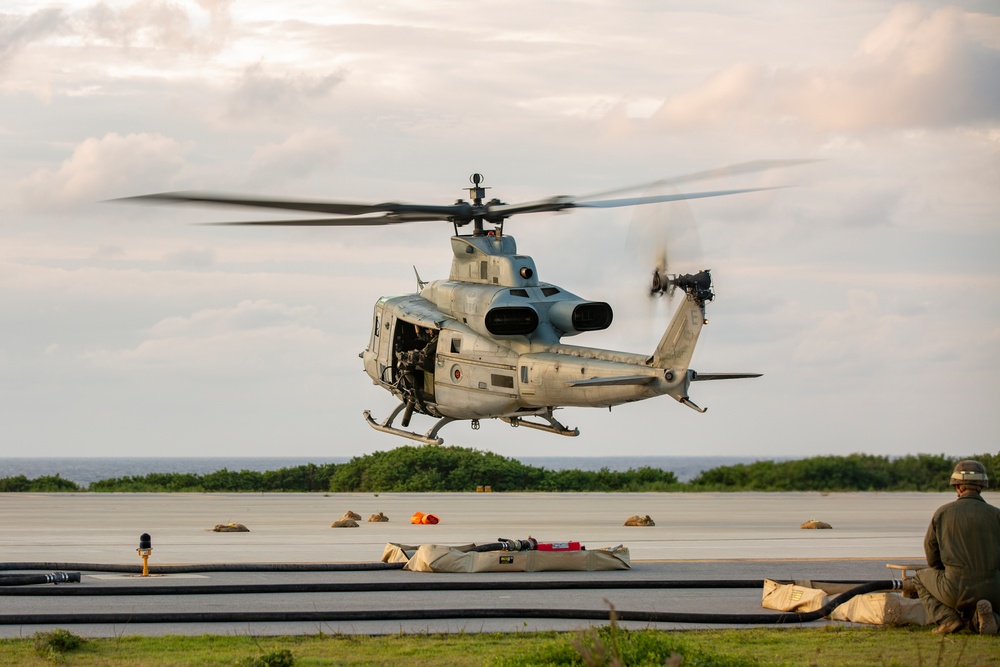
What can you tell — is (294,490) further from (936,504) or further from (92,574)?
(92,574)

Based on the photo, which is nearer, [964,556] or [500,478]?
[964,556]

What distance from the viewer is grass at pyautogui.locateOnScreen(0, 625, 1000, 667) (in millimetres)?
10781

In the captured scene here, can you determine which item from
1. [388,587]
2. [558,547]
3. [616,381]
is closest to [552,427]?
[616,381]

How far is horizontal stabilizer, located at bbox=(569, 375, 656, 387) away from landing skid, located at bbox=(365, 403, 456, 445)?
230 inches

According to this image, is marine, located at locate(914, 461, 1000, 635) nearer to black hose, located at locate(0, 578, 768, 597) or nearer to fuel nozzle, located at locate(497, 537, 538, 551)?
black hose, located at locate(0, 578, 768, 597)

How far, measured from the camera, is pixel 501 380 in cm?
3084

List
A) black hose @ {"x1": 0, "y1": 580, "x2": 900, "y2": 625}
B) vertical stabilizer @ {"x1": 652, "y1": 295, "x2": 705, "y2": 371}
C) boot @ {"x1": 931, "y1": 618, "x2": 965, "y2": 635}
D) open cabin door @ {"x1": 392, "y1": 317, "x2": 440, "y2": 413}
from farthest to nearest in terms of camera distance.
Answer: open cabin door @ {"x1": 392, "y1": 317, "x2": 440, "y2": 413}, vertical stabilizer @ {"x1": 652, "y1": 295, "x2": 705, "y2": 371}, black hose @ {"x1": 0, "y1": 580, "x2": 900, "y2": 625}, boot @ {"x1": 931, "y1": 618, "x2": 965, "y2": 635}

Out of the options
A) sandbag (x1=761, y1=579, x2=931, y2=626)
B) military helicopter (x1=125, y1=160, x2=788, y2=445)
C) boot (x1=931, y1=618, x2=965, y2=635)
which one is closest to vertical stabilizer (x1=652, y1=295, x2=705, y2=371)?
military helicopter (x1=125, y1=160, x2=788, y2=445)

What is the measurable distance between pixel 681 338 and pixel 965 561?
13600 millimetres

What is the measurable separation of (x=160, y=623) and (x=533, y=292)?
60.1 feet

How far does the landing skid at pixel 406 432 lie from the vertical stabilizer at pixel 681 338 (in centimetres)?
788

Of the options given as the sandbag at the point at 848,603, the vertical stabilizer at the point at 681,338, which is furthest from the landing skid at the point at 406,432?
the sandbag at the point at 848,603

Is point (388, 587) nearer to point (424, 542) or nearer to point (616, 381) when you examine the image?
point (424, 542)

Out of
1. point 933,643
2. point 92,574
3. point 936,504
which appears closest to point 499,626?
point 933,643
